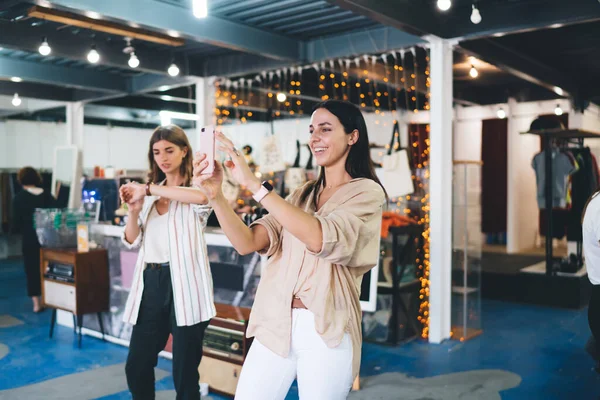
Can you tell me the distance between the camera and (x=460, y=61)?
7.16m

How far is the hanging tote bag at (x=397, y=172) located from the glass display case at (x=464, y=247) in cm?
43

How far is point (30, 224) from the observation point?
6.46 metres

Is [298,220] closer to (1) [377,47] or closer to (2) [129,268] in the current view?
(2) [129,268]

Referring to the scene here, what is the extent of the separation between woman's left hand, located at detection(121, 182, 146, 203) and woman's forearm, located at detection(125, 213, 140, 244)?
0.15 m

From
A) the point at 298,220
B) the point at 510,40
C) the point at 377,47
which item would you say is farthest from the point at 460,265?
the point at 298,220

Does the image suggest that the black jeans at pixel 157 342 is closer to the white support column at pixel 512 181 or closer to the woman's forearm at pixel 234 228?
the woman's forearm at pixel 234 228

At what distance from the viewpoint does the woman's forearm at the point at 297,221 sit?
57.6 inches

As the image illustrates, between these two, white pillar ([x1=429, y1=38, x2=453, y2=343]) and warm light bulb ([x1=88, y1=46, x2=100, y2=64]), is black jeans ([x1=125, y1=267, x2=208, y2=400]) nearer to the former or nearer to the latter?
white pillar ([x1=429, y1=38, x2=453, y2=343])

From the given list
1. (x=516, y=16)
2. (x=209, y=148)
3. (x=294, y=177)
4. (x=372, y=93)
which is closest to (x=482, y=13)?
(x=516, y=16)

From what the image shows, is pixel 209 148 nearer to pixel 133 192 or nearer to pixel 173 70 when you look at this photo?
pixel 133 192

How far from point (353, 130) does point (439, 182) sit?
139 inches

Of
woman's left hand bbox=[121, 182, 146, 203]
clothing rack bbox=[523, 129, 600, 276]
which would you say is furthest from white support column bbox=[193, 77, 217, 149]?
woman's left hand bbox=[121, 182, 146, 203]

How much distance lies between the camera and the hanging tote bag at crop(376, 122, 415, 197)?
5305mm

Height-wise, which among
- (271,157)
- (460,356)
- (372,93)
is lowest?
(460,356)
